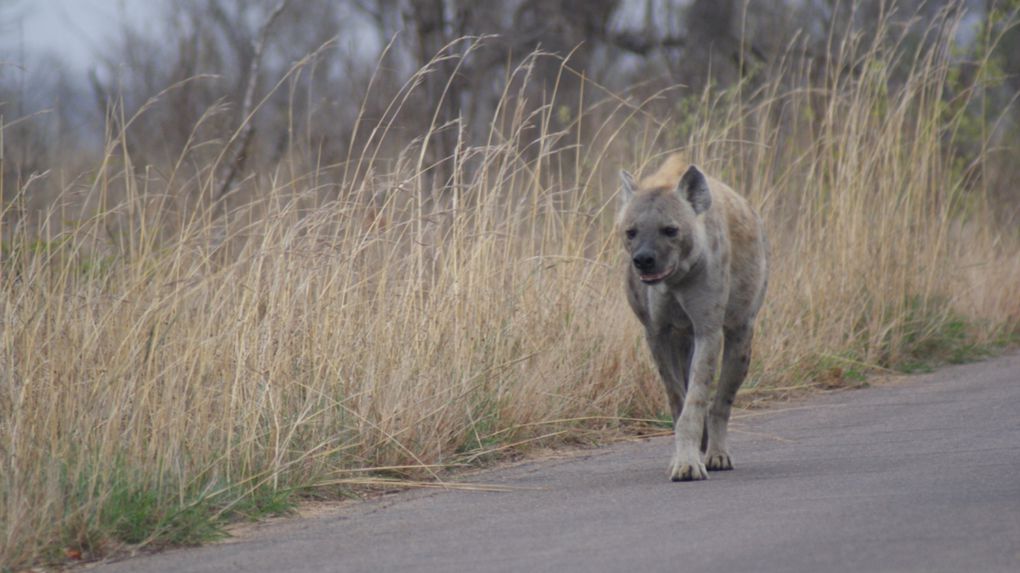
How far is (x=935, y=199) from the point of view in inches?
442

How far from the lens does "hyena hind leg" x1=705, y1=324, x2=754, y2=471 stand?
6.38m

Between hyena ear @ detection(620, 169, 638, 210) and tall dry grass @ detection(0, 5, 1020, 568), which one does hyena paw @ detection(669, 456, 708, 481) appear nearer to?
tall dry grass @ detection(0, 5, 1020, 568)

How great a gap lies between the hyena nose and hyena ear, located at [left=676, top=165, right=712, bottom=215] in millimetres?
457

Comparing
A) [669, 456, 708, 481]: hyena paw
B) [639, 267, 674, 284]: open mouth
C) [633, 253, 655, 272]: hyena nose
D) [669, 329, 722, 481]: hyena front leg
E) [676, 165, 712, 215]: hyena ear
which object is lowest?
[669, 456, 708, 481]: hyena paw

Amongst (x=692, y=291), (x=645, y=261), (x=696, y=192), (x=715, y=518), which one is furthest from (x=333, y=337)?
(x=715, y=518)

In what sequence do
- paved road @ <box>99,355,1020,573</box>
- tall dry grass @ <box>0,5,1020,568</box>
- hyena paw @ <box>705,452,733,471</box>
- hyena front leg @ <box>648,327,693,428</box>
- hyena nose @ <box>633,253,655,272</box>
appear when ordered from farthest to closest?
hyena front leg @ <box>648,327,693,428</box> < hyena paw @ <box>705,452,733,471</box> < hyena nose @ <box>633,253,655,272</box> < tall dry grass @ <box>0,5,1020,568</box> < paved road @ <box>99,355,1020,573</box>

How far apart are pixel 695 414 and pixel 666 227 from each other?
78 cm

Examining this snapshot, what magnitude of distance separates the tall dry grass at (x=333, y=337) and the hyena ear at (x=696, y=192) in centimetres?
108

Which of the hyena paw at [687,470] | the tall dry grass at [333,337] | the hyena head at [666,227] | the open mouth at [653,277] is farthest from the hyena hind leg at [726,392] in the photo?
the tall dry grass at [333,337]

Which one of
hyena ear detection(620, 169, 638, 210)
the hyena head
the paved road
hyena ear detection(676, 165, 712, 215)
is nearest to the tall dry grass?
the paved road

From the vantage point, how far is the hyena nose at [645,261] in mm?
6086

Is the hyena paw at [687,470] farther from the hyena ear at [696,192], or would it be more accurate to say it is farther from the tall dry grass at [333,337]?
the hyena ear at [696,192]

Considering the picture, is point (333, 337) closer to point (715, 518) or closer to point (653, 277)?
point (653, 277)

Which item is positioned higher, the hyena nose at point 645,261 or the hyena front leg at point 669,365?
the hyena nose at point 645,261
